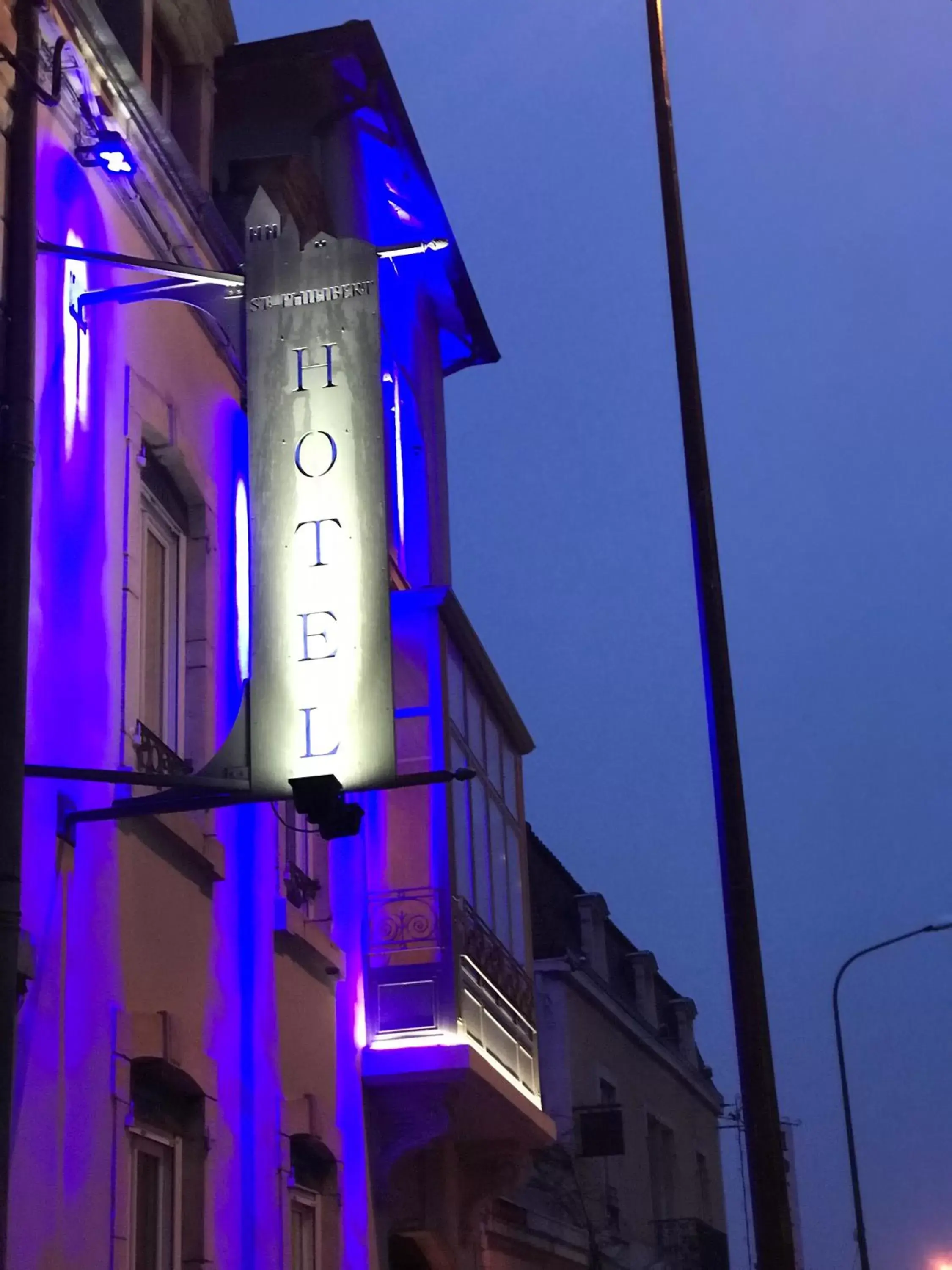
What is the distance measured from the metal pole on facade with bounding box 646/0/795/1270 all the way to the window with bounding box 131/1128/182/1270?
3.29 meters

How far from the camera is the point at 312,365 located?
9.82 metres

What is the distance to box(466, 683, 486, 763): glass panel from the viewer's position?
648 inches

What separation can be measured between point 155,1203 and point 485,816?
726 centimetres

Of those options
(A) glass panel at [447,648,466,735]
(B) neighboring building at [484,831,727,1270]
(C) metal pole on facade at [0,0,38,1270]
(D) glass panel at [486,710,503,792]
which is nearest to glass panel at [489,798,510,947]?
(D) glass panel at [486,710,503,792]

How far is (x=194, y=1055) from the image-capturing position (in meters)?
10.3

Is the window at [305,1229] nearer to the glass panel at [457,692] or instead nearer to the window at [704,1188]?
the glass panel at [457,692]

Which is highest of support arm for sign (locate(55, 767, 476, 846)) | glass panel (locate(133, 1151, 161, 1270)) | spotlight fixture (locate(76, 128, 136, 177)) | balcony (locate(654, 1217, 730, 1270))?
spotlight fixture (locate(76, 128, 136, 177))

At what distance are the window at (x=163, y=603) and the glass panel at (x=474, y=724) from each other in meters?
5.08

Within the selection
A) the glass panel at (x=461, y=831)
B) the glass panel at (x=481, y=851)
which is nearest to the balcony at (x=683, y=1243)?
the glass panel at (x=481, y=851)

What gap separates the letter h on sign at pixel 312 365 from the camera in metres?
9.80

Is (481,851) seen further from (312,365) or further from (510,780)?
(312,365)

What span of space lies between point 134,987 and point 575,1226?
1911 centimetres

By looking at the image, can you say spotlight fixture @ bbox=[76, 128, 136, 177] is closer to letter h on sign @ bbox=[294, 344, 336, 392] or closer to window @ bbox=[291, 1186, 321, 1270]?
letter h on sign @ bbox=[294, 344, 336, 392]

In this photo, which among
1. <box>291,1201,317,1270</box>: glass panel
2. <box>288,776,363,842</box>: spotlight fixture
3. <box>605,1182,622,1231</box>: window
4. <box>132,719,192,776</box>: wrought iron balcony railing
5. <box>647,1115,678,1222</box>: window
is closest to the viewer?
<box>288,776,363,842</box>: spotlight fixture
